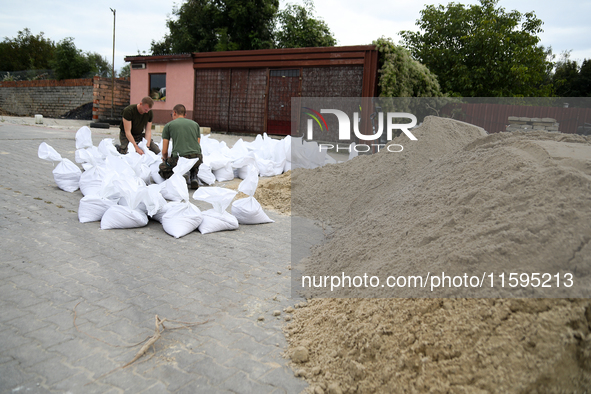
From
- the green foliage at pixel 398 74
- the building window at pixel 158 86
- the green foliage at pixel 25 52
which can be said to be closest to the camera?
the green foliage at pixel 398 74

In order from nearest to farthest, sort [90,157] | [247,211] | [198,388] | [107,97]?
[198,388]
[247,211]
[90,157]
[107,97]

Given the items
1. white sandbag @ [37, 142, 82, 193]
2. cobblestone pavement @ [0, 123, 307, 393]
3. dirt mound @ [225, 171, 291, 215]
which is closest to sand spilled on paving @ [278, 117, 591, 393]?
cobblestone pavement @ [0, 123, 307, 393]

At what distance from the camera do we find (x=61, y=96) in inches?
879

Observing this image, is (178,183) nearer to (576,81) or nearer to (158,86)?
(158,86)

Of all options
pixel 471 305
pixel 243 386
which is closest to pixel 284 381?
pixel 243 386

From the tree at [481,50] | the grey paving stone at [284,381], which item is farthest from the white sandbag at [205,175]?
the tree at [481,50]

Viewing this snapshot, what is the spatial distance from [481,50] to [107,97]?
1834cm

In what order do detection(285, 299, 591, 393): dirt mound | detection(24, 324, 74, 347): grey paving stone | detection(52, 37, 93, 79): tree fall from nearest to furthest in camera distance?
detection(285, 299, 591, 393): dirt mound
detection(24, 324, 74, 347): grey paving stone
detection(52, 37, 93, 79): tree

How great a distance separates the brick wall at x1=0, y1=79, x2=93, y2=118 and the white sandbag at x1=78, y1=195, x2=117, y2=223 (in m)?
19.7

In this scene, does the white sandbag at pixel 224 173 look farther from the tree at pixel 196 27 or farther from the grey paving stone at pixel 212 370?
the tree at pixel 196 27

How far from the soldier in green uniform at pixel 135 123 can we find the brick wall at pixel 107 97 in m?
A: 11.7

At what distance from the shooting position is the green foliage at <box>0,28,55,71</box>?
125 feet

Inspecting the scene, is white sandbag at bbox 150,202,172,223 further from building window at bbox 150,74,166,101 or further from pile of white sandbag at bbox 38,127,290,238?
building window at bbox 150,74,166,101

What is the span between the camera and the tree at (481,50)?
63.1ft
